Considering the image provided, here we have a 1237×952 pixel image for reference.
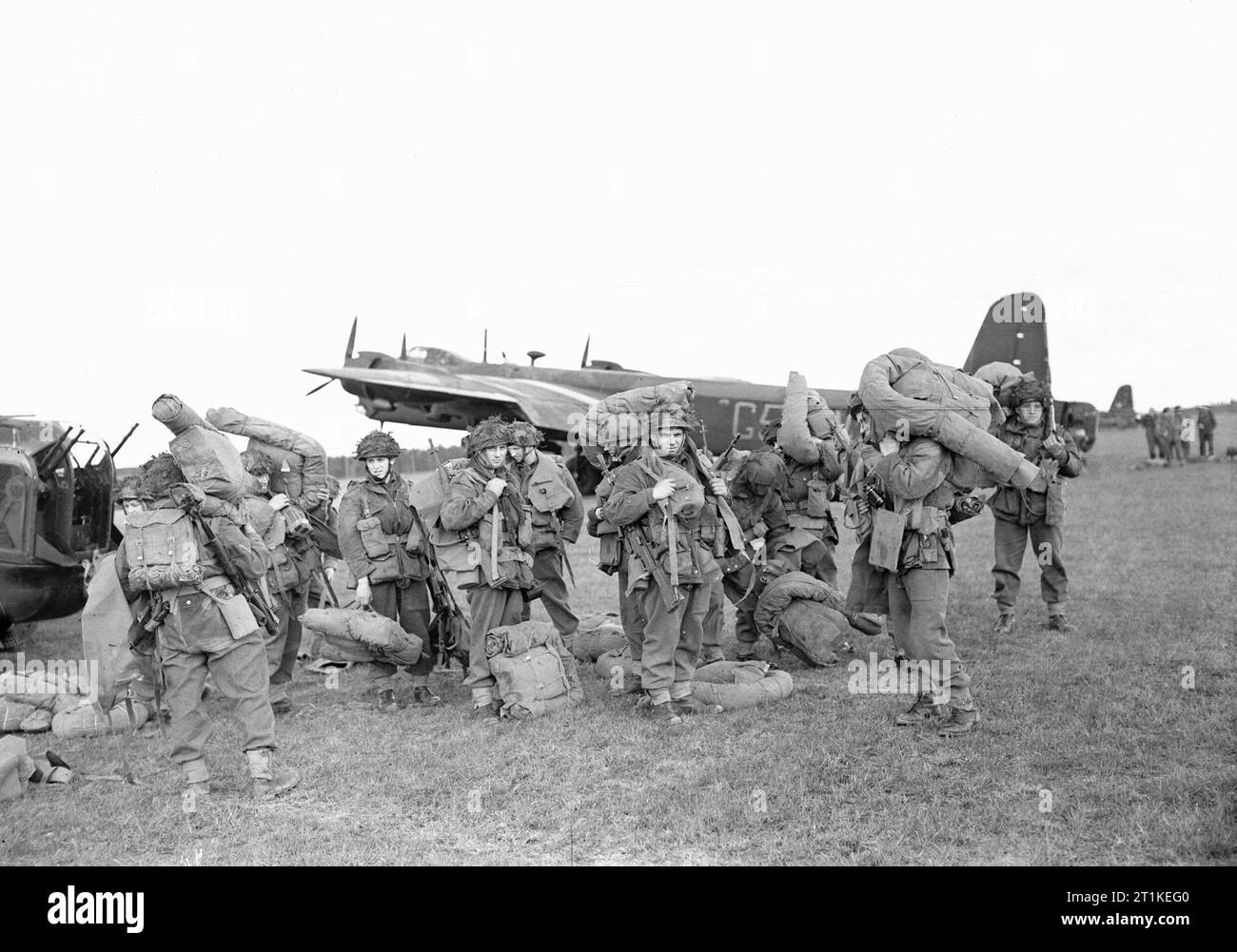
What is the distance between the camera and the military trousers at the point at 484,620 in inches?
274

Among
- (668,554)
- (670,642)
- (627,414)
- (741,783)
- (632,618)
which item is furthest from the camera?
(632,618)

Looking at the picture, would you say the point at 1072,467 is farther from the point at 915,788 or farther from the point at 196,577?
the point at 196,577

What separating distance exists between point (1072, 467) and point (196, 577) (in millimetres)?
7018

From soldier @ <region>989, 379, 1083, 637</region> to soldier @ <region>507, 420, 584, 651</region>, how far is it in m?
3.83

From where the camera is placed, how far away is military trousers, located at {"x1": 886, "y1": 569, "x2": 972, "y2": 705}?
5828mm

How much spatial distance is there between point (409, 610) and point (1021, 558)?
525cm

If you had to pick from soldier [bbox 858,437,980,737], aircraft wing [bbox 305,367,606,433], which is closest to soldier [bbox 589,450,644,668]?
soldier [bbox 858,437,980,737]

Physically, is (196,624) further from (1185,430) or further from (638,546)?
(1185,430)

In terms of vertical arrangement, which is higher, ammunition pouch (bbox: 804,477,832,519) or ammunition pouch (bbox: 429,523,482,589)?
ammunition pouch (bbox: 804,477,832,519)

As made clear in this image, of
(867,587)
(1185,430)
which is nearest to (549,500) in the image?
(867,587)

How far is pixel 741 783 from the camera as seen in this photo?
5207 mm

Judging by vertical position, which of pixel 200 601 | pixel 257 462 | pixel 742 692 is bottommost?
pixel 742 692

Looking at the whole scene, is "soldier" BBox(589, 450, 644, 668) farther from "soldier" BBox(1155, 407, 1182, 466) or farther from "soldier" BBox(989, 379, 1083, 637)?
"soldier" BBox(1155, 407, 1182, 466)

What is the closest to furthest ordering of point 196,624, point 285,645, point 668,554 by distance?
point 196,624
point 668,554
point 285,645
